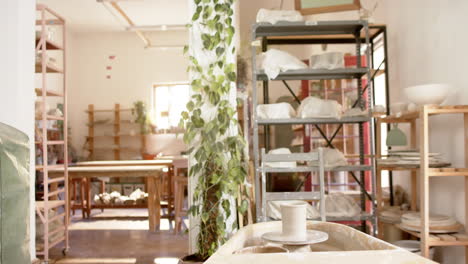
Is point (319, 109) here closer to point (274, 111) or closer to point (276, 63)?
point (274, 111)

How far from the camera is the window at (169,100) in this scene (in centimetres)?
1111

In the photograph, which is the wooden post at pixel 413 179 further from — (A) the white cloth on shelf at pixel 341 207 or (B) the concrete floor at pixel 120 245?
(B) the concrete floor at pixel 120 245

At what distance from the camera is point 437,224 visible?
294 cm

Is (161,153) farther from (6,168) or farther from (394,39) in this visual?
(6,168)

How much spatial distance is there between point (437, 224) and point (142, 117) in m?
8.56

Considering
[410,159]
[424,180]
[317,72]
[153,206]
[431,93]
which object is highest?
[317,72]

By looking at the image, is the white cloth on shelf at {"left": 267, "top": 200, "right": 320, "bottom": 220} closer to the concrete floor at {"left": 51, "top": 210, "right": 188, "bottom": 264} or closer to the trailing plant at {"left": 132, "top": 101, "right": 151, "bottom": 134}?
the concrete floor at {"left": 51, "top": 210, "right": 188, "bottom": 264}

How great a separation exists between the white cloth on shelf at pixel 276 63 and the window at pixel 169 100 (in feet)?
25.0

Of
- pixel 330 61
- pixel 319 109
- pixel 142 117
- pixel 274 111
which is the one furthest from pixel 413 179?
pixel 142 117

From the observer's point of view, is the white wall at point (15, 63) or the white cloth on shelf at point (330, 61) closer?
the white wall at point (15, 63)

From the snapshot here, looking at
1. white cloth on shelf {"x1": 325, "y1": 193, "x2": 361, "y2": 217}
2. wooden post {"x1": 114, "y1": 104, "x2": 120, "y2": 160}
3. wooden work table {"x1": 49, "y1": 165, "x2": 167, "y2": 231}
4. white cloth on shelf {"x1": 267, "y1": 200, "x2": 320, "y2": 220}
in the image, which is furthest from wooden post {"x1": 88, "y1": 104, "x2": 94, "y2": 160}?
white cloth on shelf {"x1": 325, "y1": 193, "x2": 361, "y2": 217}

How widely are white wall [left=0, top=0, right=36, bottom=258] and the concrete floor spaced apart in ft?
5.31

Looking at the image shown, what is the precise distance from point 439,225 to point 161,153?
8472 millimetres

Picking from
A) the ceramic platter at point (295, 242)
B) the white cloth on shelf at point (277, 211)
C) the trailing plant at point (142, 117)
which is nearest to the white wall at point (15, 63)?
the white cloth on shelf at point (277, 211)
